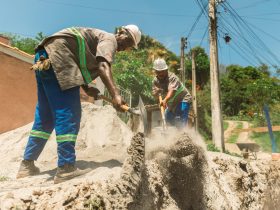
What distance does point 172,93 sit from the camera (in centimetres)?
515

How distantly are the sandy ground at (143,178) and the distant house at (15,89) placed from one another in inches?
53.5

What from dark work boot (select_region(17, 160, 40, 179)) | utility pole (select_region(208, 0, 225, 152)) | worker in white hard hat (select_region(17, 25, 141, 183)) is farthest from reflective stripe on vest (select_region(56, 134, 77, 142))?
utility pole (select_region(208, 0, 225, 152))

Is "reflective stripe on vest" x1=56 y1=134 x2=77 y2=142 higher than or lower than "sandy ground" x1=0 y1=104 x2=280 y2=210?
higher

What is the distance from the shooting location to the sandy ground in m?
2.20

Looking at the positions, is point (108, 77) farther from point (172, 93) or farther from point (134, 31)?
point (172, 93)

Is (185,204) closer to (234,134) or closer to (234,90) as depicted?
(234,134)

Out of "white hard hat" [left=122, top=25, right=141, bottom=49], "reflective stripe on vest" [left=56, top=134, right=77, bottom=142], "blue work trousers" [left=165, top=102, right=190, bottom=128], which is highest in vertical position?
"white hard hat" [left=122, top=25, right=141, bottom=49]

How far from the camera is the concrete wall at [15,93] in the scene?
305 inches

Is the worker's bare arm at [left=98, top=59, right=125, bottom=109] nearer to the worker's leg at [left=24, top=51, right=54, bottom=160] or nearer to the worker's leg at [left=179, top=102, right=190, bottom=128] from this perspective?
the worker's leg at [left=24, top=51, right=54, bottom=160]

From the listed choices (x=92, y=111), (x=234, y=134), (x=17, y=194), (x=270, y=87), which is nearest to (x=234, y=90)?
(x=270, y=87)

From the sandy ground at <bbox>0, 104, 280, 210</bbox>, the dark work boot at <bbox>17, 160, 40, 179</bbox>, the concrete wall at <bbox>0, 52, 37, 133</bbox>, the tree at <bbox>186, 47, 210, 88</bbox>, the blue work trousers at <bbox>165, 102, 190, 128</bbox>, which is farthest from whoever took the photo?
the tree at <bbox>186, 47, 210, 88</bbox>

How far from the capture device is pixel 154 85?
547cm

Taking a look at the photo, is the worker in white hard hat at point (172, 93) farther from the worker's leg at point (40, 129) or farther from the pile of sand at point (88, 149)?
the worker's leg at point (40, 129)

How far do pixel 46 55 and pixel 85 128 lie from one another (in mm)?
3422
